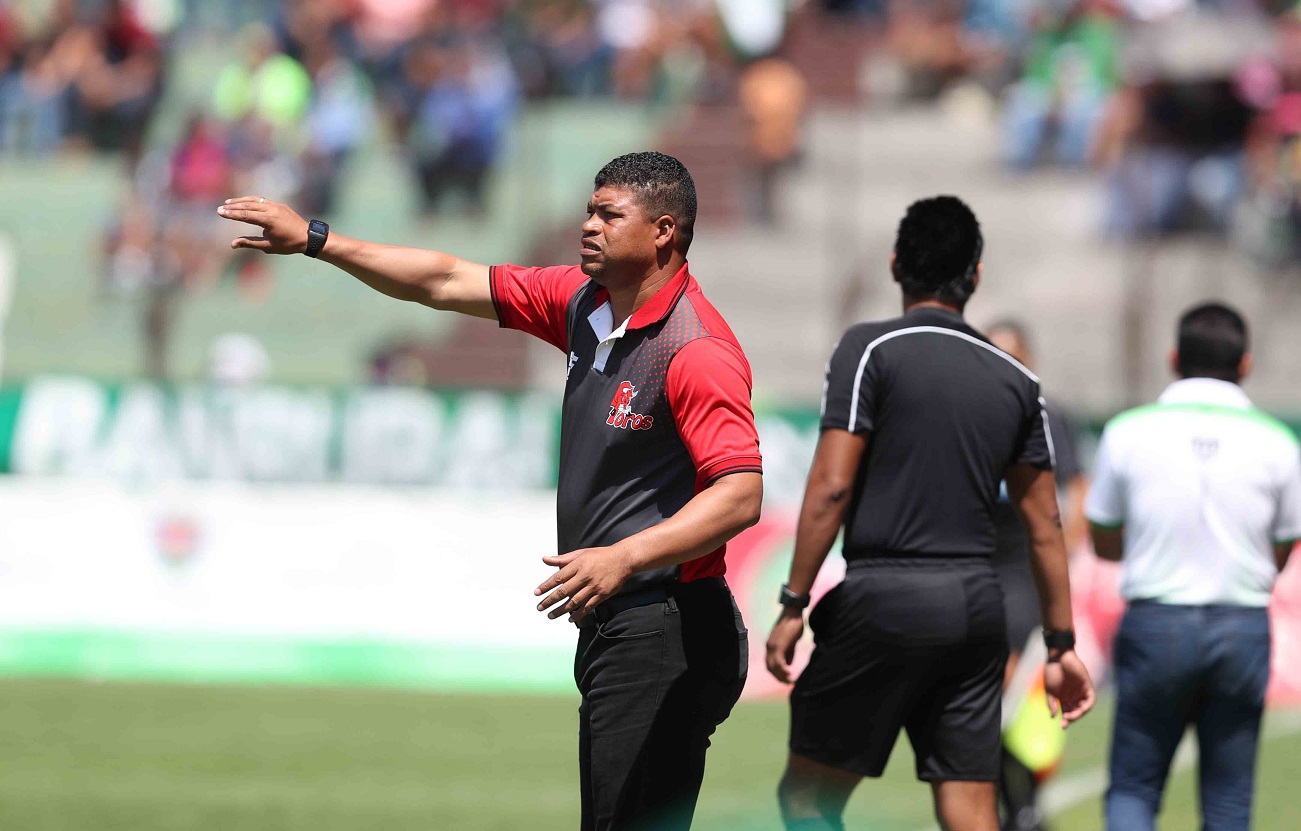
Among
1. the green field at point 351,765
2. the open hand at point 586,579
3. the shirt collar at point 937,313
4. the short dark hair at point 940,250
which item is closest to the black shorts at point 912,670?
the shirt collar at point 937,313

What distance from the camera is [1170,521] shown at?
559 centimetres

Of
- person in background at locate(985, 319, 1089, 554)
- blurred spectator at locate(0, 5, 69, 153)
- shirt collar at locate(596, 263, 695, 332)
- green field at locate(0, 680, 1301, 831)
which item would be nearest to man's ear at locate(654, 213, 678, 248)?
shirt collar at locate(596, 263, 695, 332)

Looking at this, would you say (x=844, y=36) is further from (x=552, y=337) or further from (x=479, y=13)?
(x=552, y=337)

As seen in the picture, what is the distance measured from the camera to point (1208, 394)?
5.65 meters

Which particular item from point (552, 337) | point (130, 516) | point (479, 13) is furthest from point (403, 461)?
point (552, 337)

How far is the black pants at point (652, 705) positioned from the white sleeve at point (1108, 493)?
1.78 metres

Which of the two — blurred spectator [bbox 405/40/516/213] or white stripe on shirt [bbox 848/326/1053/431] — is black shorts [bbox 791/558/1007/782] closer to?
white stripe on shirt [bbox 848/326/1053/431]

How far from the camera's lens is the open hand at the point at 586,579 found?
4.09m

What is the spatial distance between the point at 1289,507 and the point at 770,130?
12.1 m

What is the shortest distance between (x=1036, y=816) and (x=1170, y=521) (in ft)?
5.46

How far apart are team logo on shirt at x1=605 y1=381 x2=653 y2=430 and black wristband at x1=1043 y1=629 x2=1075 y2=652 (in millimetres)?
1739

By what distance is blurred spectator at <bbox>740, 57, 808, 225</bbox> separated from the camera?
1711cm

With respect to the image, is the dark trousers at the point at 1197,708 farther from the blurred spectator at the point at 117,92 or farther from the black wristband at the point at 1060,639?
the blurred spectator at the point at 117,92

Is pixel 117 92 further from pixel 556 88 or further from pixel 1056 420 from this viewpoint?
pixel 1056 420
